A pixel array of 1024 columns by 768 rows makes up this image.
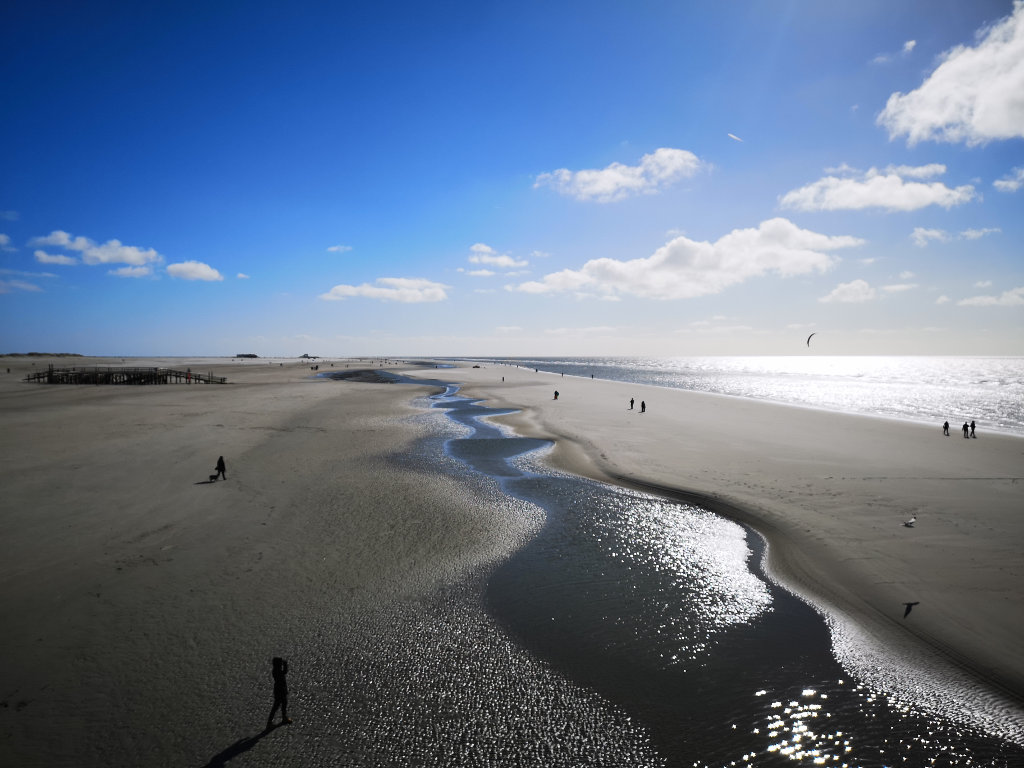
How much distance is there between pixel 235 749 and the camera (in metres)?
7.43

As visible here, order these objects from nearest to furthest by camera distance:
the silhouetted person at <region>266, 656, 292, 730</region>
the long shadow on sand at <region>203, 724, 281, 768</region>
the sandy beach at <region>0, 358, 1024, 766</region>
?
1. the long shadow on sand at <region>203, 724, 281, 768</region>
2. the silhouetted person at <region>266, 656, 292, 730</region>
3. the sandy beach at <region>0, 358, 1024, 766</region>

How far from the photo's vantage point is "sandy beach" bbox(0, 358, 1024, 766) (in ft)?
27.5

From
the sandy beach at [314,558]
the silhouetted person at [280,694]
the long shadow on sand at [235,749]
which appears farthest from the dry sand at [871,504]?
the long shadow on sand at [235,749]

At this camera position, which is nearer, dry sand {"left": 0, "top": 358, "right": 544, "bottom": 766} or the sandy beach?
dry sand {"left": 0, "top": 358, "right": 544, "bottom": 766}

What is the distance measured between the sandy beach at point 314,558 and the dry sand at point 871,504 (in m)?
0.09

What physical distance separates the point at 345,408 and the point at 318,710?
40.2 meters

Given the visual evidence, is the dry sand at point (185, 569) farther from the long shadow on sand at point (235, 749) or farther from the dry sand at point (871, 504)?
the dry sand at point (871, 504)

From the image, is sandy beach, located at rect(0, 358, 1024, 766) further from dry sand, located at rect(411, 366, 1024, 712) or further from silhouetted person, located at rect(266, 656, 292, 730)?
silhouetted person, located at rect(266, 656, 292, 730)

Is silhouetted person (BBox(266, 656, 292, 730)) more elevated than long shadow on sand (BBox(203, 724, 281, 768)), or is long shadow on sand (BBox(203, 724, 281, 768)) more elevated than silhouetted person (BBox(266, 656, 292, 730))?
silhouetted person (BBox(266, 656, 292, 730))

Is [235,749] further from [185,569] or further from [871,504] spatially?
[871,504]

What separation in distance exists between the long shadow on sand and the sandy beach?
0.13 ft

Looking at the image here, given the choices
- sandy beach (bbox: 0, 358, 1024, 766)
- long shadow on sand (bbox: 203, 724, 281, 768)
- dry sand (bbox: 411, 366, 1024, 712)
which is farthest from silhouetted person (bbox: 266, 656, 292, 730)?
dry sand (bbox: 411, 366, 1024, 712)

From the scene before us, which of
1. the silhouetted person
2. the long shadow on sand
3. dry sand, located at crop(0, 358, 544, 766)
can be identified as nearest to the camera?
the long shadow on sand

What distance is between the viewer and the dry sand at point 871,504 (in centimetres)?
1095
